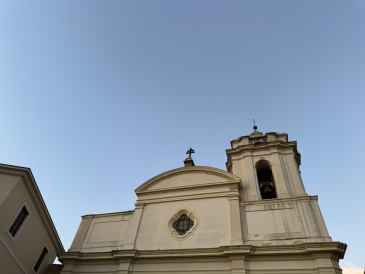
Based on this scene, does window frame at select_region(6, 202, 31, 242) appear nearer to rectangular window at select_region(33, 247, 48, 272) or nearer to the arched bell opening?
rectangular window at select_region(33, 247, 48, 272)

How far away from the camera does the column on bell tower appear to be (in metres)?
14.2

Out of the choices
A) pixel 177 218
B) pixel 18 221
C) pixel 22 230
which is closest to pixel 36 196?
pixel 18 221

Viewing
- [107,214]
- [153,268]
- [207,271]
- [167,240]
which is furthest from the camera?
A: [107,214]

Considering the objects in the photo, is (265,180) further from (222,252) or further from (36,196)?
(36,196)

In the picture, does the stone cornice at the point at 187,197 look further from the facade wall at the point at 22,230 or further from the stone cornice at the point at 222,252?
the facade wall at the point at 22,230

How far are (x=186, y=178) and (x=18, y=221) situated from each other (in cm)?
786

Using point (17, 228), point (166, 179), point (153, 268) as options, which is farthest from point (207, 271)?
point (17, 228)

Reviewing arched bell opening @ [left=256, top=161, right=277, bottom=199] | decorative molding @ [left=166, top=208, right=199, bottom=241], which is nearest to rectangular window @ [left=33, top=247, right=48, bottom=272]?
decorative molding @ [left=166, top=208, right=199, bottom=241]

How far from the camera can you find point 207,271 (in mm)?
11422

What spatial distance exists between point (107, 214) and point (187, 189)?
433cm

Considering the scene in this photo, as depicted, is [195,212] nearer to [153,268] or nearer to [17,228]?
[153,268]

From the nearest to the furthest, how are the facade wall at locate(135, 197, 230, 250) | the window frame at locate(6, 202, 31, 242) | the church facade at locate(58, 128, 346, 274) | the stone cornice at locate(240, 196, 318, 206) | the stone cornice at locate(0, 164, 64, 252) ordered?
the church facade at locate(58, 128, 346, 274), the window frame at locate(6, 202, 31, 242), the stone cornice at locate(0, 164, 64, 252), the facade wall at locate(135, 197, 230, 250), the stone cornice at locate(240, 196, 318, 206)

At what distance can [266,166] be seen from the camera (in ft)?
53.5

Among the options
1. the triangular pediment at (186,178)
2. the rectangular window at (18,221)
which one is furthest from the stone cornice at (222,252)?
the triangular pediment at (186,178)
